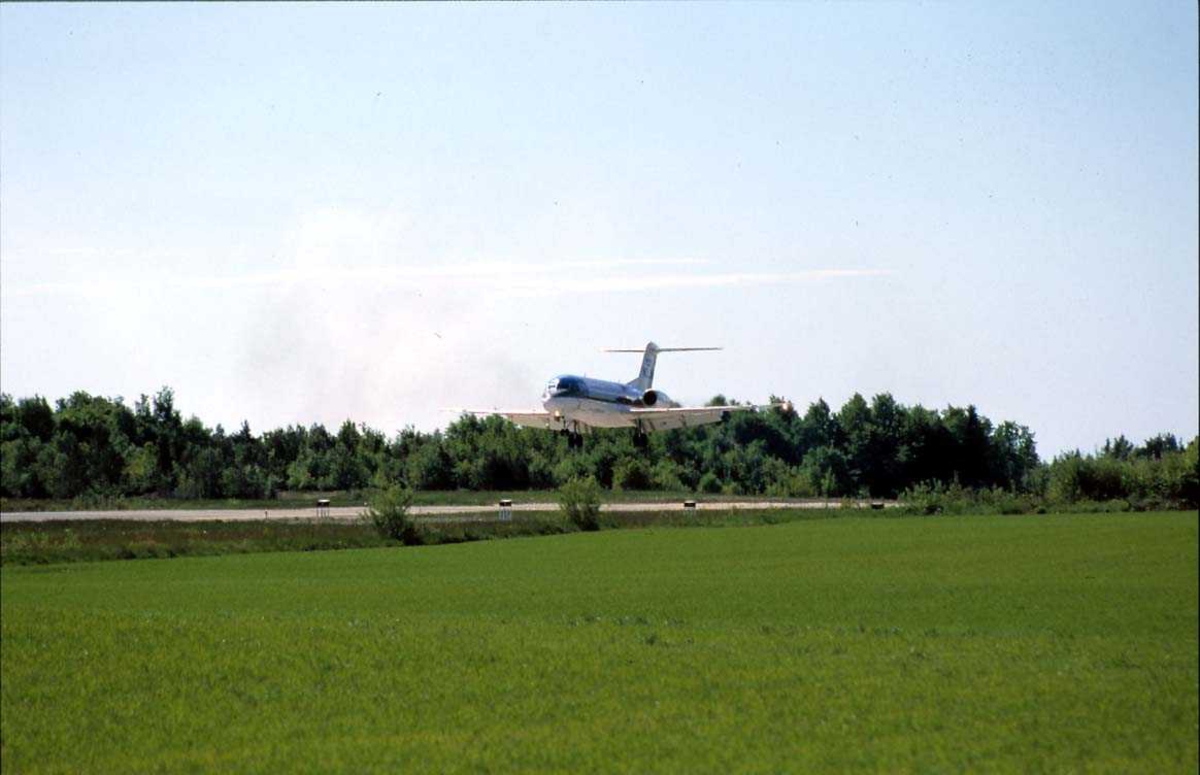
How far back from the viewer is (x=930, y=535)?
5284 cm

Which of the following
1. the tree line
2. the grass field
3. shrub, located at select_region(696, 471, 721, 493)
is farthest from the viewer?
shrub, located at select_region(696, 471, 721, 493)

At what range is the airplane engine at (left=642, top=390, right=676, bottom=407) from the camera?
8531cm

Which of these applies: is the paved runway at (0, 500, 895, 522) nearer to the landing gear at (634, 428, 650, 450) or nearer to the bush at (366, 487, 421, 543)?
the landing gear at (634, 428, 650, 450)

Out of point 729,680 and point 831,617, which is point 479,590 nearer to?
point 831,617

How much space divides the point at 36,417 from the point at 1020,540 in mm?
27124

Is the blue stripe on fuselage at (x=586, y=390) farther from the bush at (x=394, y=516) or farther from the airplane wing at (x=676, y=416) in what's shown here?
the bush at (x=394, y=516)

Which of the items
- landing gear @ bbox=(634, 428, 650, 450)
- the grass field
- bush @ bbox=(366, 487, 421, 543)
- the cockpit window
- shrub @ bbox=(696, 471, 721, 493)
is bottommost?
the grass field

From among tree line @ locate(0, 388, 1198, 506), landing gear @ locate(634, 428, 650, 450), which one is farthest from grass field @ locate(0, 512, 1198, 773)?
landing gear @ locate(634, 428, 650, 450)

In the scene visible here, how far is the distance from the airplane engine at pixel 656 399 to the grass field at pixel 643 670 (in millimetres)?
44187

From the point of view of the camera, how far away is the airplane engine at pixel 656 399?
280ft

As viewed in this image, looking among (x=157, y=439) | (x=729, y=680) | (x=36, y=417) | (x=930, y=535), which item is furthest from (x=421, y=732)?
(x=930, y=535)

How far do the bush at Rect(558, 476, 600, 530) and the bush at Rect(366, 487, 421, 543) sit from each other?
32.9 ft

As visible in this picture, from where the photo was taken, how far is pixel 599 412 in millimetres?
77875

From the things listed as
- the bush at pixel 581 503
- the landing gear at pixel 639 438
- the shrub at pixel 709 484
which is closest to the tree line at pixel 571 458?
the shrub at pixel 709 484
